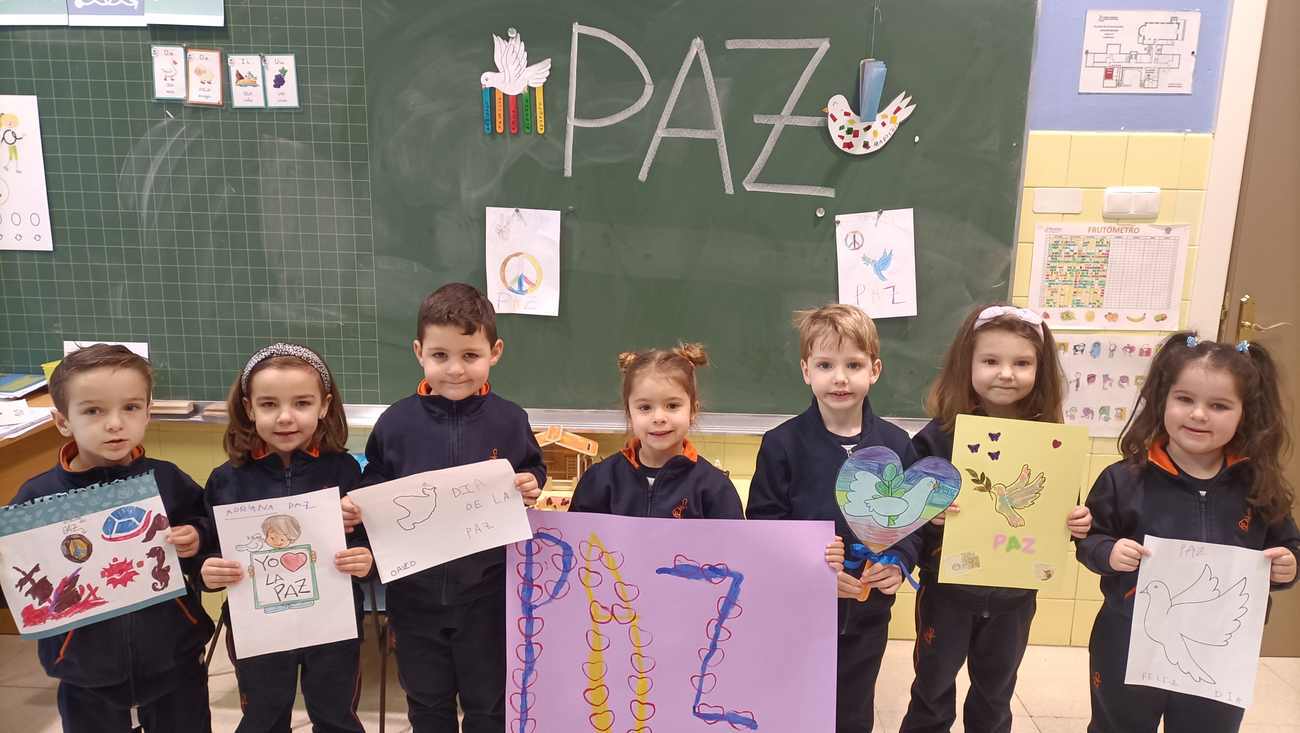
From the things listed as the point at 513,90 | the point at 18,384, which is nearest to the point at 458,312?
the point at 513,90

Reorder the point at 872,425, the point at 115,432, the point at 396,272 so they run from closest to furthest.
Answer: the point at 115,432, the point at 872,425, the point at 396,272

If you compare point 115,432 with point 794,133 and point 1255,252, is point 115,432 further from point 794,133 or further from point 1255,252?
point 1255,252

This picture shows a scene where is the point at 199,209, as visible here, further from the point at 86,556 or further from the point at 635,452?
the point at 635,452

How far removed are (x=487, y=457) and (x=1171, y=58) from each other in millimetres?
2616

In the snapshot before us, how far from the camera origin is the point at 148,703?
5.84 ft

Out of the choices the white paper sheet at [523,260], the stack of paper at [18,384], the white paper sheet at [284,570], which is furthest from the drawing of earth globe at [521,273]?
the stack of paper at [18,384]

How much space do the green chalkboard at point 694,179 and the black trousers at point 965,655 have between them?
0.99 m

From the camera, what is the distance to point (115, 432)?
5.43ft

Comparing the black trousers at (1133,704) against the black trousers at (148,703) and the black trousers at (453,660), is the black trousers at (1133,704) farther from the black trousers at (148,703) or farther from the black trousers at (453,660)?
the black trousers at (148,703)

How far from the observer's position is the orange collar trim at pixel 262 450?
5.85 feet

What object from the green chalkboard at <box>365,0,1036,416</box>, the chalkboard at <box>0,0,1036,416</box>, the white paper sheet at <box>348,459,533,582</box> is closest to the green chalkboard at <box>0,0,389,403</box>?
the chalkboard at <box>0,0,1036,416</box>

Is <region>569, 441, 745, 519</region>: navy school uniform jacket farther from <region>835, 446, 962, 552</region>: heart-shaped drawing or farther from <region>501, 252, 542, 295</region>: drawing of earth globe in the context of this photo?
<region>501, 252, 542, 295</region>: drawing of earth globe

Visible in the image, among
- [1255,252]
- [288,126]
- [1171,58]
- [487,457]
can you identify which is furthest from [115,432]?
[1255,252]

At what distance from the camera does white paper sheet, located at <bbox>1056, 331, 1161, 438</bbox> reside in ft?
9.09
